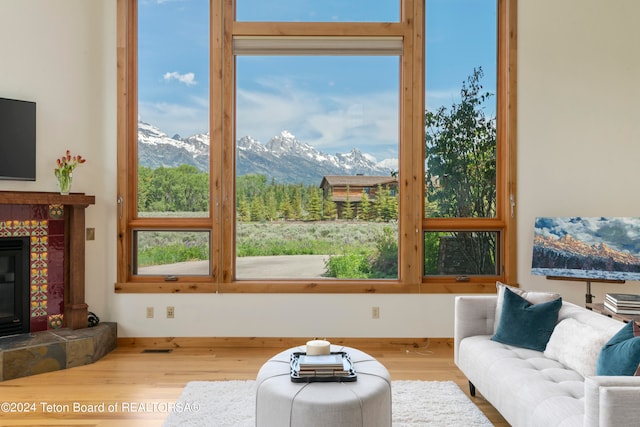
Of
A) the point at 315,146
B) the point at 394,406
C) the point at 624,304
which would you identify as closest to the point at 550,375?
the point at 394,406

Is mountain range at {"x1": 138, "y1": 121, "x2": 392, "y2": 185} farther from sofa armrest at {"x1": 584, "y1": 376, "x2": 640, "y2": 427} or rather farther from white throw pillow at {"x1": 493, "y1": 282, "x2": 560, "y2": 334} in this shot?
sofa armrest at {"x1": 584, "y1": 376, "x2": 640, "y2": 427}

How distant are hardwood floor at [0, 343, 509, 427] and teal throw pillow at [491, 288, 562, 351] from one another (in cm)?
49

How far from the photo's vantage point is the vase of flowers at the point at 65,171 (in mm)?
3910

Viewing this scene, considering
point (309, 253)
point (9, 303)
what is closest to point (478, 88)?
point (309, 253)

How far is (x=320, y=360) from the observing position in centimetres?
234

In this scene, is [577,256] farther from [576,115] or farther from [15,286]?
[15,286]

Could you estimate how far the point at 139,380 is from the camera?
134 inches

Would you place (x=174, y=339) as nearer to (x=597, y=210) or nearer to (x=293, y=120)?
(x=293, y=120)

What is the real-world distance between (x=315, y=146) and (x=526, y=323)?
2.48m

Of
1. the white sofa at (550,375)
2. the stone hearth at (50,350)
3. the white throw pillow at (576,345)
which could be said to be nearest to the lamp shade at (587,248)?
the white sofa at (550,375)

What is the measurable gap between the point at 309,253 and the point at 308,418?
250cm

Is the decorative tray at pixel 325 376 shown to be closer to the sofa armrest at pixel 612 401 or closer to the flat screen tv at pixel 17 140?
the sofa armrest at pixel 612 401

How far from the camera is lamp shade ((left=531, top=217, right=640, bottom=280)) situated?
11.8ft

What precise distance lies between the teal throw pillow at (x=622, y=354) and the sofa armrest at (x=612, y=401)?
0.27 meters
